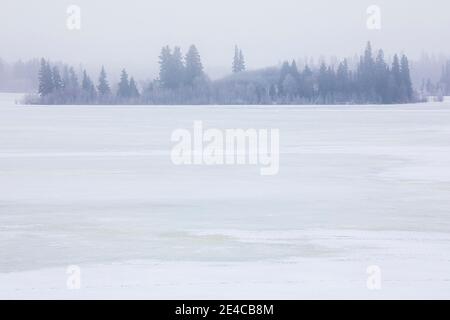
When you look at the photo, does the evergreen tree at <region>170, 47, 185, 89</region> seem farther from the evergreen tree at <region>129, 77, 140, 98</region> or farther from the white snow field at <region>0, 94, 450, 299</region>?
the white snow field at <region>0, 94, 450, 299</region>

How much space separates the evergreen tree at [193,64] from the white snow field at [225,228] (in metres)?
37.3

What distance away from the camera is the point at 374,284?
565 centimetres

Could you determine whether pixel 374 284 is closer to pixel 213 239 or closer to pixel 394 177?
pixel 213 239

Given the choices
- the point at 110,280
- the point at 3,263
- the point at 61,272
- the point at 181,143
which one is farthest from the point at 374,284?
the point at 181,143

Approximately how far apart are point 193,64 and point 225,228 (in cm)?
4673
